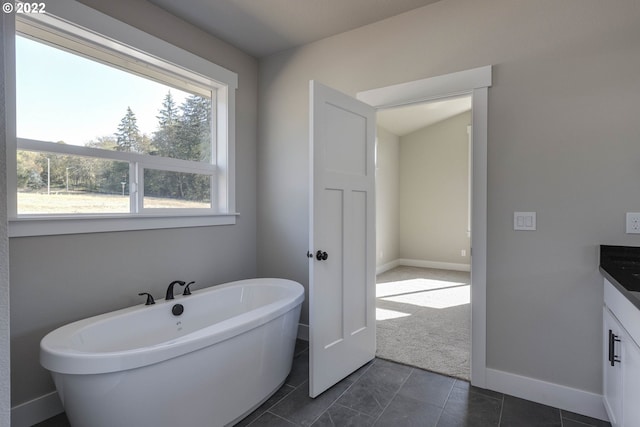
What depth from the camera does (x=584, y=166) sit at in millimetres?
1939

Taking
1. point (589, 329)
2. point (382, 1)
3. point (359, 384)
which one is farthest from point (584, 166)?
point (359, 384)

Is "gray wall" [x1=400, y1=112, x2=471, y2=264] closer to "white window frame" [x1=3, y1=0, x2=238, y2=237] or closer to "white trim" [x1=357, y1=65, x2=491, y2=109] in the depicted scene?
"white trim" [x1=357, y1=65, x2=491, y2=109]

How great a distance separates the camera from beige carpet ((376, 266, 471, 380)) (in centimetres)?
264

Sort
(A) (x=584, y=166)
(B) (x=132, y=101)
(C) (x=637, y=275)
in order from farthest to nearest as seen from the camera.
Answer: (B) (x=132, y=101), (A) (x=584, y=166), (C) (x=637, y=275)

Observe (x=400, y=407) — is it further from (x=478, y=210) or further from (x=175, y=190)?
(x=175, y=190)

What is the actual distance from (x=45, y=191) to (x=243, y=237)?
158 cm

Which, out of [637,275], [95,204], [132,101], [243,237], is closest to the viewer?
[637,275]

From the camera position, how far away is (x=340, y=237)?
2326mm

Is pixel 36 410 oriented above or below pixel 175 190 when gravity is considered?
below

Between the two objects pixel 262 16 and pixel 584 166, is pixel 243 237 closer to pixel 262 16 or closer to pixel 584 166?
pixel 262 16

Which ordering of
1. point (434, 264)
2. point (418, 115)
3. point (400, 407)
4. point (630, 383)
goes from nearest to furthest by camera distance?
point (630, 383) → point (400, 407) → point (418, 115) → point (434, 264)

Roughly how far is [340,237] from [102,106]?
1.91 m

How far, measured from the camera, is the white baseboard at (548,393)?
1910 mm

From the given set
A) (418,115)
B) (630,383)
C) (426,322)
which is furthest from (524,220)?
(418,115)
